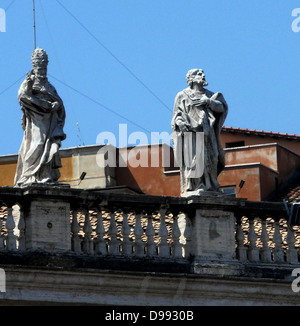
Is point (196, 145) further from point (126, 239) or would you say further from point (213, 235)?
point (126, 239)

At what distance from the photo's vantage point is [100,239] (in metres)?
24.9

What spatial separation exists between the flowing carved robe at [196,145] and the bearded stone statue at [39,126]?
6.09 feet

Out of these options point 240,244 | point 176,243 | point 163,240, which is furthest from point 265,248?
point 163,240

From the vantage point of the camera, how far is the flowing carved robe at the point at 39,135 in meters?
24.6

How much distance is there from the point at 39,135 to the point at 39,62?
1.01 meters

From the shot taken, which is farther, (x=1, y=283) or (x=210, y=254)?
(x=210, y=254)

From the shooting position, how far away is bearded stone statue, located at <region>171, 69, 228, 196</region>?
25.8 metres

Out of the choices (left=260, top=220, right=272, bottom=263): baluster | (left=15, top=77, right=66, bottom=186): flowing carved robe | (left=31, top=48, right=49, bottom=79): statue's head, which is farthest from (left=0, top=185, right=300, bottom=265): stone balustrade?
(left=31, top=48, right=49, bottom=79): statue's head

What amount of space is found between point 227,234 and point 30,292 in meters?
3.33

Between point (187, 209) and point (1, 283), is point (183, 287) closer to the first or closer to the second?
point (187, 209)

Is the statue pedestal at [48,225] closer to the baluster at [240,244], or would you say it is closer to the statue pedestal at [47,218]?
the statue pedestal at [47,218]
